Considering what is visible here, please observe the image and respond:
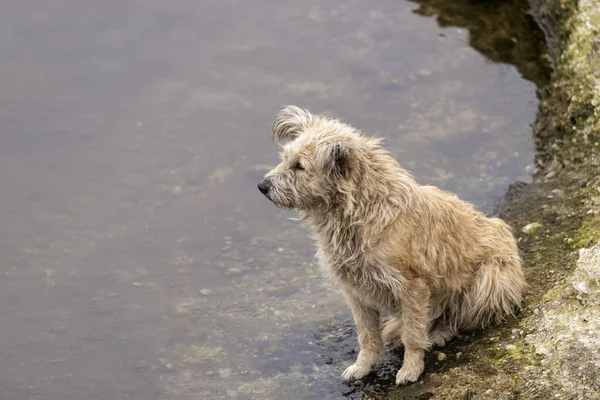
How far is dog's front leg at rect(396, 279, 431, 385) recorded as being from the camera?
657 cm

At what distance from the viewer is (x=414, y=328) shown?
21.7 ft

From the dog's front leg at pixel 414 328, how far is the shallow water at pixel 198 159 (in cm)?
77

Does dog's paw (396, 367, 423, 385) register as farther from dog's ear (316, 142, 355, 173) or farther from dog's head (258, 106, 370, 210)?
dog's ear (316, 142, 355, 173)

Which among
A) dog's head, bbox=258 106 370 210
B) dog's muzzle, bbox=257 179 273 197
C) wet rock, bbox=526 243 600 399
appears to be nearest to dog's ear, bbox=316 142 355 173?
dog's head, bbox=258 106 370 210

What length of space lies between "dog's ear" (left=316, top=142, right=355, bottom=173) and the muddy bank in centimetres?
183

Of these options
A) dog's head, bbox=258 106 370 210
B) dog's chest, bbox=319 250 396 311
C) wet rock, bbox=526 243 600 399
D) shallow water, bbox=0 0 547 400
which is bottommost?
shallow water, bbox=0 0 547 400

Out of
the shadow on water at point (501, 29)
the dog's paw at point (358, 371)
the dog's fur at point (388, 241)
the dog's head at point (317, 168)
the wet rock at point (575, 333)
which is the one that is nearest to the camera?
the wet rock at point (575, 333)

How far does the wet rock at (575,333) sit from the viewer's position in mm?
5543

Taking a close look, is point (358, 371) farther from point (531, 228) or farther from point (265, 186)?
point (531, 228)

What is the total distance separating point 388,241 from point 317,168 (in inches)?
31.9

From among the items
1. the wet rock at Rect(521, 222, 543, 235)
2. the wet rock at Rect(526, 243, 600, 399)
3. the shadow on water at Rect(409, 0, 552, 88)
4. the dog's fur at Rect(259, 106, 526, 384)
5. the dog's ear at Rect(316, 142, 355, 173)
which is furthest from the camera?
the shadow on water at Rect(409, 0, 552, 88)

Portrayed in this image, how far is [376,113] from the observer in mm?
11414

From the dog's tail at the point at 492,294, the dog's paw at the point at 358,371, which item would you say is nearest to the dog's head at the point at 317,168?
the dog's tail at the point at 492,294

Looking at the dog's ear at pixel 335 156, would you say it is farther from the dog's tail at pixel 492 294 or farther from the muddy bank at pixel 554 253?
the muddy bank at pixel 554 253
